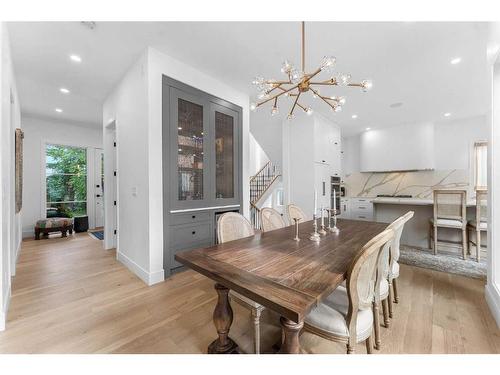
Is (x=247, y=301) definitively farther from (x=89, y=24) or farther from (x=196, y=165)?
(x=89, y=24)

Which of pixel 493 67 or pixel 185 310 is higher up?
pixel 493 67

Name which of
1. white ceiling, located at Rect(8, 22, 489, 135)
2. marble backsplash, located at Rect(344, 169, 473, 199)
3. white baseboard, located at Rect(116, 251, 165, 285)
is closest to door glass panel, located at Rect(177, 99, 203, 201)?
white ceiling, located at Rect(8, 22, 489, 135)

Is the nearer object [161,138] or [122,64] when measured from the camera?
[161,138]

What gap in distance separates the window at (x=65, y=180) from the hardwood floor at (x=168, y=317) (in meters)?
3.18

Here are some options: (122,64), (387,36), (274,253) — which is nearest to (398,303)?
(274,253)

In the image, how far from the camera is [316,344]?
152 cm

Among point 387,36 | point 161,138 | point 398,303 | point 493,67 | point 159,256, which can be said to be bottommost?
point 398,303

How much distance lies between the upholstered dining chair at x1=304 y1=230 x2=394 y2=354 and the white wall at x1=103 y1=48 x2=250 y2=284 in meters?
1.98

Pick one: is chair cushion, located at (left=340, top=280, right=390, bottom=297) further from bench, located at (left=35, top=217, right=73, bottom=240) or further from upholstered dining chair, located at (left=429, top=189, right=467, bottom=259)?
bench, located at (left=35, top=217, right=73, bottom=240)

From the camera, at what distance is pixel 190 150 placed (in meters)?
2.91

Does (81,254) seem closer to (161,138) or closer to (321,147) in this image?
(161,138)

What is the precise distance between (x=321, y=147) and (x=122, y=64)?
3.78 meters

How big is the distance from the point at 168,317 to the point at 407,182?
5.79 m

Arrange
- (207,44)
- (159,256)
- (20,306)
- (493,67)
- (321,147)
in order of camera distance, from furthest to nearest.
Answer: (321,147) → (159,256) → (207,44) → (20,306) → (493,67)
